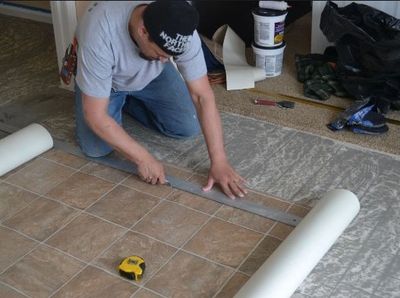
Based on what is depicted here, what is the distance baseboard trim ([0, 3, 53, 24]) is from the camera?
0.73 m

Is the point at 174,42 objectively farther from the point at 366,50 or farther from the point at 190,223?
the point at 366,50

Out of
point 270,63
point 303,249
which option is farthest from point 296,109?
point 303,249

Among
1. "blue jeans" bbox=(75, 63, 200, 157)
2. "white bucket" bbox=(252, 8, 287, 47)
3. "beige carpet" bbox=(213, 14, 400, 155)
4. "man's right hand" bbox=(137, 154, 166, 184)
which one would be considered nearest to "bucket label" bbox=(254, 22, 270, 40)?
"white bucket" bbox=(252, 8, 287, 47)

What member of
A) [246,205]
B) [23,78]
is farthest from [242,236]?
[23,78]

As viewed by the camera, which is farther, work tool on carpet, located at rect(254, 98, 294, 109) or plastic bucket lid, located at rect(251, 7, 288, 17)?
plastic bucket lid, located at rect(251, 7, 288, 17)

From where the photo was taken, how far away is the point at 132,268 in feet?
3.54

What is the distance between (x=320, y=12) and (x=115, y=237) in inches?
50.2

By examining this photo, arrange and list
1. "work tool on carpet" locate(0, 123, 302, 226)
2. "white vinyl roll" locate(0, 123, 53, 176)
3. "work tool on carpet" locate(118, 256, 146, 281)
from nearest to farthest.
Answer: "work tool on carpet" locate(118, 256, 146, 281)
"work tool on carpet" locate(0, 123, 302, 226)
"white vinyl roll" locate(0, 123, 53, 176)

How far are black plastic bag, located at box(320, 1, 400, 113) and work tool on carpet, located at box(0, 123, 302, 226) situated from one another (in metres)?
0.63

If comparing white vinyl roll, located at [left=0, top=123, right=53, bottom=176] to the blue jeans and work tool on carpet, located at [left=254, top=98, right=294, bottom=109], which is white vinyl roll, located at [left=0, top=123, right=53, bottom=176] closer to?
the blue jeans

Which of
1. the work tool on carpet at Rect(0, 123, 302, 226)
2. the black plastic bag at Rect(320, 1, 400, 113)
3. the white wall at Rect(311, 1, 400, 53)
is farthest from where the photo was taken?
the white wall at Rect(311, 1, 400, 53)

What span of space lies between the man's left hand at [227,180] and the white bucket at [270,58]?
0.74 meters

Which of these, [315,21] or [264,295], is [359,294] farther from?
[315,21]

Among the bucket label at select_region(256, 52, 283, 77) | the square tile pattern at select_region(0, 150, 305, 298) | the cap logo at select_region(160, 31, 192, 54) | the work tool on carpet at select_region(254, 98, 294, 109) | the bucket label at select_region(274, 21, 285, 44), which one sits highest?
the cap logo at select_region(160, 31, 192, 54)
